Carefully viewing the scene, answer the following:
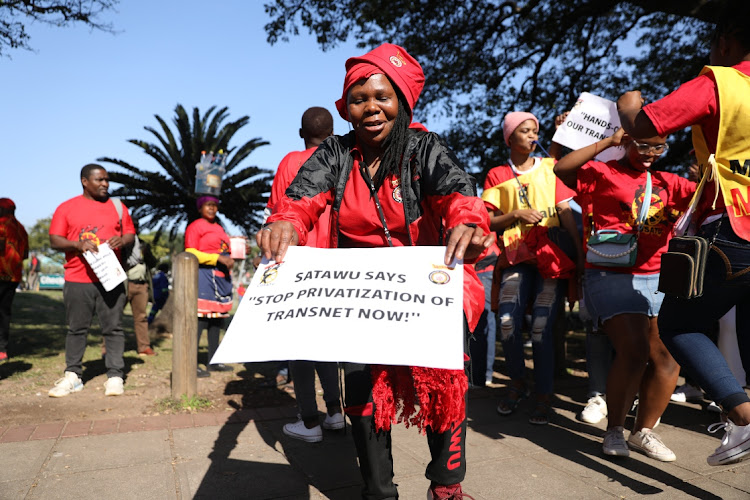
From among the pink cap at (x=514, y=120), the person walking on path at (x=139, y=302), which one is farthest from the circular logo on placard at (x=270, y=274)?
the person walking on path at (x=139, y=302)

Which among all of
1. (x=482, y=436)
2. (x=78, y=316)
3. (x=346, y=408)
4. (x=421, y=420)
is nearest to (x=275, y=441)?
(x=482, y=436)

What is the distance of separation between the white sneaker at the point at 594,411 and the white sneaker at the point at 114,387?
3928mm

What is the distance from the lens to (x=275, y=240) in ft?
6.70

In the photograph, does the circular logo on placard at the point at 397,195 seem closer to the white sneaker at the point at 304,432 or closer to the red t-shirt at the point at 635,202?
the red t-shirt at the point at 635,202

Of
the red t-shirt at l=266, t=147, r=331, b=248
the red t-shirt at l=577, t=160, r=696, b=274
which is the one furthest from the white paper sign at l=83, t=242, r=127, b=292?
the red t-shirt at l=577, t=160, r=696, b=274

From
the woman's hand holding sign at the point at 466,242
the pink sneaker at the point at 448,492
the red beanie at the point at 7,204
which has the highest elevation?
the red beanie at the point at 7,204

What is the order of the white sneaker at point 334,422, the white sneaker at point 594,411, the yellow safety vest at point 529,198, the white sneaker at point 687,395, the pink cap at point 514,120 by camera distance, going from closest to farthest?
the white sneaker at point 334,422, the white sneaker at point 594,411, the yellow safety vest at point 529,198, the pink cap at point 514,120, the white sneaker at point 687,395

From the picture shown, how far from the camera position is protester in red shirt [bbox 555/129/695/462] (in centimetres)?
333

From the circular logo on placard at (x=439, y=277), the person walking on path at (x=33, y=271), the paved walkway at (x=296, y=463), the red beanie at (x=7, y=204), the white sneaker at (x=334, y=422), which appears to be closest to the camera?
the circular logo on placard at (x=439, y=277)

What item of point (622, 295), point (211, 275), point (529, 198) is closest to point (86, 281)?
point (211, 275)

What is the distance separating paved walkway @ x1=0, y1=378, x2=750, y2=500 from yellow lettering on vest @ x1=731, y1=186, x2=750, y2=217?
1424 millimetres

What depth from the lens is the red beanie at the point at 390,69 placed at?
88.7 inches

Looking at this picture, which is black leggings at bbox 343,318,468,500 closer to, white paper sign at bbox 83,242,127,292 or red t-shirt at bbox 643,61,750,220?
red t-shirt at bbox 643,61,750,220

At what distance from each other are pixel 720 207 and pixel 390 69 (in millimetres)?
1513
